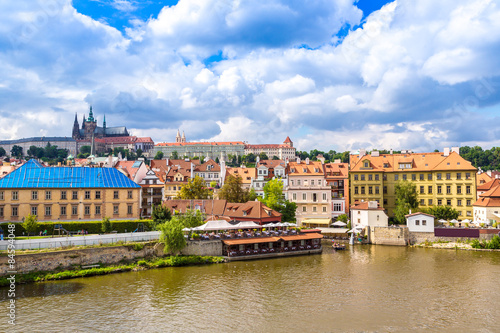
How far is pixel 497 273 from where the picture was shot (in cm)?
3831

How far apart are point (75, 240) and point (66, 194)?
1396 cm

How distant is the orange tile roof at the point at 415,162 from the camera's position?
65.6 meters

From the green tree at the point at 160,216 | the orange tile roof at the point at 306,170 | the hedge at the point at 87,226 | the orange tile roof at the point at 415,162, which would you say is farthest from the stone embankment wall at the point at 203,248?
the orange tile roof at the point at 415,162

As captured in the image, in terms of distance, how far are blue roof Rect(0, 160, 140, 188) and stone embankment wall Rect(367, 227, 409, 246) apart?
110ft

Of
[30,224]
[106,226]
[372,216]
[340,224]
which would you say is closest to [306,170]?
[340,224]

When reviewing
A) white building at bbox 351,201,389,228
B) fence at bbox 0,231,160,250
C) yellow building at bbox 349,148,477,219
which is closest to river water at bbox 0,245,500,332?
fence at bbox 0,231,160,250

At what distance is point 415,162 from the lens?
228 ft

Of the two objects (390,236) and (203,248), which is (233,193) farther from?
(390,236)

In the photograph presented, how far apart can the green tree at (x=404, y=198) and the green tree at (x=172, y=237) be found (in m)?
35.6

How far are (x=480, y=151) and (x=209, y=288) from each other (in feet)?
528

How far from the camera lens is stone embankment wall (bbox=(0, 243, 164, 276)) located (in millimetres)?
34438

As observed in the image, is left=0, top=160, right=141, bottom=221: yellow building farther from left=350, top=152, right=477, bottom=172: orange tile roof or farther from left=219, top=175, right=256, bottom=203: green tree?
left=350, top=152, right=477, bottom=172: orange tile roof

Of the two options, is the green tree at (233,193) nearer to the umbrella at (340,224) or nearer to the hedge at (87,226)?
the umbrella at (340,224)

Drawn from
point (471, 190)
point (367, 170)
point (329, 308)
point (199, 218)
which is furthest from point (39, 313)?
point (471, 190)
